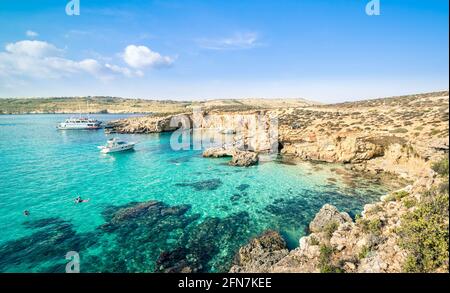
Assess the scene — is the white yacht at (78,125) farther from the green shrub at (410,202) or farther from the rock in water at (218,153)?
the green shrub at (410,202)

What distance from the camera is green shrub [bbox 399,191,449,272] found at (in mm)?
7191

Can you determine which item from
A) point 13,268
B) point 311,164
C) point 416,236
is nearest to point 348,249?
point 416,236

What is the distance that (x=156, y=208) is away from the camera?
18.6 m

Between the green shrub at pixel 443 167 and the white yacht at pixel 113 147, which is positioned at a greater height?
the green shrub at pixel 443 167

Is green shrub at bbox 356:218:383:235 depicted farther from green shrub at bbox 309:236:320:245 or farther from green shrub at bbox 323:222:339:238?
green shrub at bbox 309:236:320:245


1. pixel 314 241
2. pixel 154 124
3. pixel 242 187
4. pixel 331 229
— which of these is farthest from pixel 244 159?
pixel 154 124

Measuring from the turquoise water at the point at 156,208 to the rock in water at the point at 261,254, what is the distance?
79 cm

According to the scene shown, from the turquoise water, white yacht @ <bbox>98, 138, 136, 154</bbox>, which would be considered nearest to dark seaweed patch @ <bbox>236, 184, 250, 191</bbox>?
the turquoise water

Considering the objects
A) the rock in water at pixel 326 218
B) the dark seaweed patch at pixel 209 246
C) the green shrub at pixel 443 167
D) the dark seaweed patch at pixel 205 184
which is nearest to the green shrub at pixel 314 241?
the rock in water at pixel 326 218

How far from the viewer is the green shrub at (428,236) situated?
7191 mm

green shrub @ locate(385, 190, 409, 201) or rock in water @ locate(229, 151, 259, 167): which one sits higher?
green shrub @ locate(385, 190, 409, 201)

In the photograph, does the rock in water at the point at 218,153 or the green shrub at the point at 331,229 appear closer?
the green shrub at the point at 331,229

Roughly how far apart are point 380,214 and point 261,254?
241 inches
